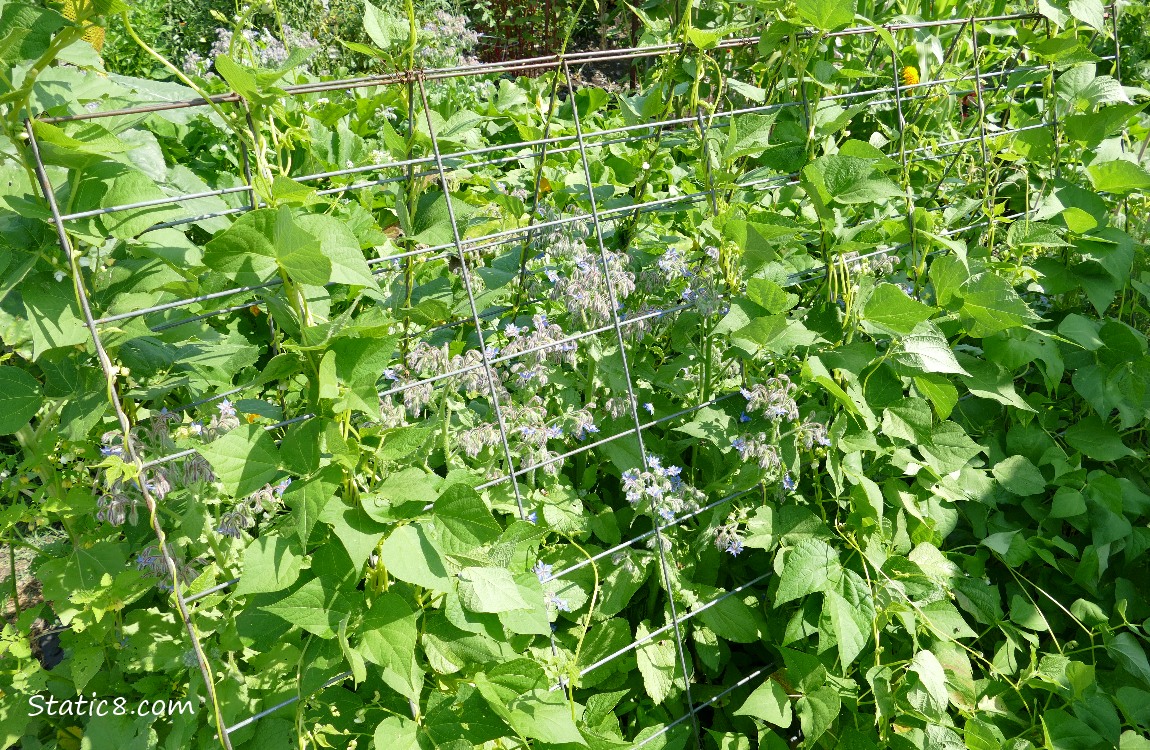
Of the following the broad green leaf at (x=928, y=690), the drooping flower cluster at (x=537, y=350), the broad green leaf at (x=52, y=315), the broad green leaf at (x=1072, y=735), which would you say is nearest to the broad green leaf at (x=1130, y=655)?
the broad green leaf at (x=1072, y=735)

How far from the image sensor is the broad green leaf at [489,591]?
145 centimetres

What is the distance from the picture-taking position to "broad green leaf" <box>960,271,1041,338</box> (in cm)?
195

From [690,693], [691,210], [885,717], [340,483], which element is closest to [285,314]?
[340,483]

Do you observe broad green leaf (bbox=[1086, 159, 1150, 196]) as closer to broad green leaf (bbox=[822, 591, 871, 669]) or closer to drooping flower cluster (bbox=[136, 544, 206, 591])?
broad green leaf (bbox=[822, 591, 871, 669])

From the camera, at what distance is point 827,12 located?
1713 millimetres

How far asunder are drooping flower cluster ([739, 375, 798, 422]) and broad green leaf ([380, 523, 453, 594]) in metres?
0.74

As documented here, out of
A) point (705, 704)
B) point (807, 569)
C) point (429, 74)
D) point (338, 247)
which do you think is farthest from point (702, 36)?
point (705, 704)

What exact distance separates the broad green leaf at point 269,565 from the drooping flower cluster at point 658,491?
0.67m

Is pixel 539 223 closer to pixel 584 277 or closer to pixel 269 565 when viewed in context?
pixel 584 277

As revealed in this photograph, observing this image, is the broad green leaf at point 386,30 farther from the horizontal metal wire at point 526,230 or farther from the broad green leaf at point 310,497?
the broad green leaf at point 310,497

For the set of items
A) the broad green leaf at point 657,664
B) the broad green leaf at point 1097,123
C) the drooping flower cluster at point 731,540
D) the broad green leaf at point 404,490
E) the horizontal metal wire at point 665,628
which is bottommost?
the broad green leaf at point 657,664

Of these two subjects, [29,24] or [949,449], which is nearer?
[29,24]

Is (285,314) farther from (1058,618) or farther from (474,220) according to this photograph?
(1058,618)

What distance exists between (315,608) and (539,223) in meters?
0.91
